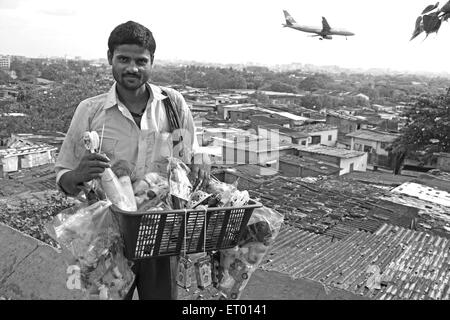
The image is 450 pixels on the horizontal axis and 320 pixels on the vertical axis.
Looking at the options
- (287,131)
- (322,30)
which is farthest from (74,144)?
(287,131)

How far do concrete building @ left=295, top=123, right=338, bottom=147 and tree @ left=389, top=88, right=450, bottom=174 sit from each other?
5.96m

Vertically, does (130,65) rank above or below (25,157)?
above

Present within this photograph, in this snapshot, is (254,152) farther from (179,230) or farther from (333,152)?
(179,230)

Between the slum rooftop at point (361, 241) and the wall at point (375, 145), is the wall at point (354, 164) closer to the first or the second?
the wall at point (375, 145)

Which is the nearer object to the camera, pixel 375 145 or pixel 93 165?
pixel 93 165

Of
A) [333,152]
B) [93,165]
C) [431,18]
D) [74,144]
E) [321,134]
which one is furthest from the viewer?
[321,134]

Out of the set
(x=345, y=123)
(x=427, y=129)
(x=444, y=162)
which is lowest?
(x=444, y=162)

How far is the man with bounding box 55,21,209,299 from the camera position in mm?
1896

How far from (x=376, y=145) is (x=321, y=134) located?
10.8ft

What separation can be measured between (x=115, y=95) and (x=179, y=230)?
671mm

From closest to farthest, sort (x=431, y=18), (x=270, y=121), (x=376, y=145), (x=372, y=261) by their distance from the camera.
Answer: (x=431, y=18) < (x=372, y=261) < (x=376, y=145) < (x=270, y=121)

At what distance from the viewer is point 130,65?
6.21 feet

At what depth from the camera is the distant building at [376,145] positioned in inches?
860
